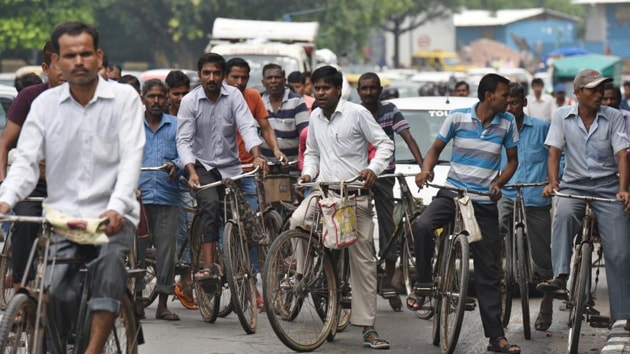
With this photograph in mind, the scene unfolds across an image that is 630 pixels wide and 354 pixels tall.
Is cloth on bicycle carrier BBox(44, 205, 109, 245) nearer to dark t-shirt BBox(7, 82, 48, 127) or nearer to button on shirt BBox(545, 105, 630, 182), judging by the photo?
dark t-shirt BBox(7, 82, 48, 127)

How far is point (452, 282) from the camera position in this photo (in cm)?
891

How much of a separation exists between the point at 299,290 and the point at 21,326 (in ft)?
10.2

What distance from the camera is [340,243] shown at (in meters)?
8.80

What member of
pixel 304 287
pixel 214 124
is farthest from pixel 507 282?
pixel 214 124

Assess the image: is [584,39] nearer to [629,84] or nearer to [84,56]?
[629,84]

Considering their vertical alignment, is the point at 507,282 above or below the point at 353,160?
below

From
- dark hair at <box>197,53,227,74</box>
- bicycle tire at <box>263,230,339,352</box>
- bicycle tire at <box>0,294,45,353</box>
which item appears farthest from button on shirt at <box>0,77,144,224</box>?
dark hair at <box>197,53,227,74</box>

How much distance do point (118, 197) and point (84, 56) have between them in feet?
2.17

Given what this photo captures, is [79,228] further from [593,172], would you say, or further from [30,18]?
[30,18]

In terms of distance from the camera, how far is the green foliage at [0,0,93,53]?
4384 centimetres

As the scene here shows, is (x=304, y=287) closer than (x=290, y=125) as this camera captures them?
Yes

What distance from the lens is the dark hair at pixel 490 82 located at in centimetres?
896

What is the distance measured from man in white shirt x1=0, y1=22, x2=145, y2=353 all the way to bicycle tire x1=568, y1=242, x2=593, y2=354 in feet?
11.5

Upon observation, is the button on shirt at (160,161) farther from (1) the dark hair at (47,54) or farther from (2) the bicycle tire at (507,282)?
(2) the bicycle tire at (507,282)
